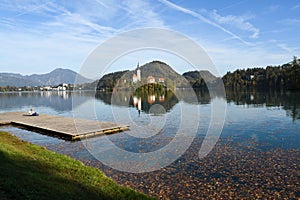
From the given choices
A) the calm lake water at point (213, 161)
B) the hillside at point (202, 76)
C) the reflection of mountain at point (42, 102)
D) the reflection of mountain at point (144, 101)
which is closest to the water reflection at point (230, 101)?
the reflection of mountain at point (144, 101)

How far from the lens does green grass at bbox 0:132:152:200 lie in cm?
672

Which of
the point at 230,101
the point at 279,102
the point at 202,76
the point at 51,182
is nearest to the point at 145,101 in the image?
the point at 230,101

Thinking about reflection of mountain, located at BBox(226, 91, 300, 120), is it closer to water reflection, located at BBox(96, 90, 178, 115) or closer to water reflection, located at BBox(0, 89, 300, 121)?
water reflection, located at BBox(0, 89, 300, 121)

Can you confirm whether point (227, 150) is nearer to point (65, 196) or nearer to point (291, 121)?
point (65, 196)

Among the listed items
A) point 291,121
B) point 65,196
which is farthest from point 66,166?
point 291,121

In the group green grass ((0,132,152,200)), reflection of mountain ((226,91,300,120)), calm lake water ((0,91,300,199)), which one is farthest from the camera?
reflection of mountain ((226,91,300,120))

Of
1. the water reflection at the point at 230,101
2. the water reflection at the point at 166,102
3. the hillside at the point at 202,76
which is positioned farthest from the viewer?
the water reflection at the point at 166,102

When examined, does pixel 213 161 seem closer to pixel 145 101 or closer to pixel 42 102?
pixel 145 101

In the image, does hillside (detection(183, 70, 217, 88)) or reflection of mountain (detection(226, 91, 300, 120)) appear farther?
reflection of mountain (detection(226, 91, 300, 120))

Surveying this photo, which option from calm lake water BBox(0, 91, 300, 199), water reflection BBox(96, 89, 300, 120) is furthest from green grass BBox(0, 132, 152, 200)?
water reflection BBox(96, 89, 300, 120)

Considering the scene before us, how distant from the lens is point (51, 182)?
26.5ft

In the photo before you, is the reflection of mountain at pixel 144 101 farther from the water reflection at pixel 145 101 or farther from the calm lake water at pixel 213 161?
the calm lake water at pixel 213 161

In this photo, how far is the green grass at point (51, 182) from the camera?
6.72 m

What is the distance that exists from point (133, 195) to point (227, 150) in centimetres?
956
